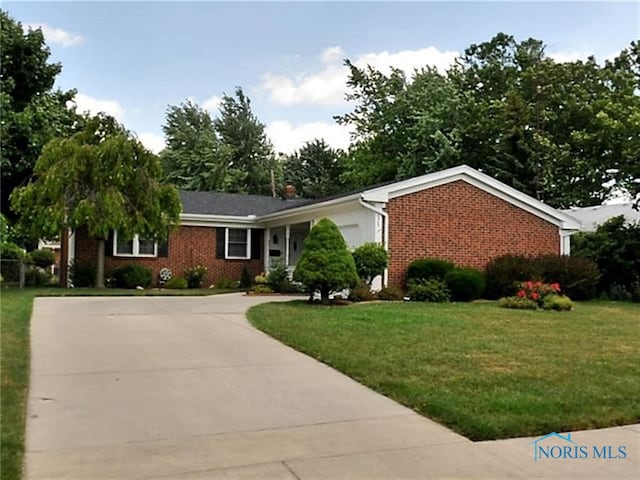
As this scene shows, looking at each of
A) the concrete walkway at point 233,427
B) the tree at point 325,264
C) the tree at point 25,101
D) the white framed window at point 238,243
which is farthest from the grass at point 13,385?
the white framed window at point 238,243

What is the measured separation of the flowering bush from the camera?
1415 cm

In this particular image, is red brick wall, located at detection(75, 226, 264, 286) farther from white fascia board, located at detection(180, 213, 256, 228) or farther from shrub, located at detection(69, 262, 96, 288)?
shrub, located at detection(69, 262, 96, 288)

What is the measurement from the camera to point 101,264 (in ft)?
60.9

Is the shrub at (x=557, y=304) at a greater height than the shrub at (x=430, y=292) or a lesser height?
lesser

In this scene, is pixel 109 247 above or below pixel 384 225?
below

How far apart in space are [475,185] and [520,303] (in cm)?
478

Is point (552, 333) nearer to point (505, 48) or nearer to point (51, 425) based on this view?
point (51, 425)

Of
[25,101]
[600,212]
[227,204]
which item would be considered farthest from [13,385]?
[600,212]

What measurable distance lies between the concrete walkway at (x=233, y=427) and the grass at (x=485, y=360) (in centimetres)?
24

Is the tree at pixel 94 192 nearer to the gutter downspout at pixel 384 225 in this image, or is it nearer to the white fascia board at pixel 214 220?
the white fascia board at pixel 214 220

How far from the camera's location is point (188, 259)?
2112 cm

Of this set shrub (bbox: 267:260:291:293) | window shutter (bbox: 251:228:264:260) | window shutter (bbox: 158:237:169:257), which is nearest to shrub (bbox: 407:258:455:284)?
shrub (bbox: 267:260:291:293)

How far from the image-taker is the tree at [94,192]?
17344 millimetres

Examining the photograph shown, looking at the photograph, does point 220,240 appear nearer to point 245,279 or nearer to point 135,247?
point 245,279
